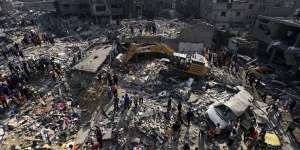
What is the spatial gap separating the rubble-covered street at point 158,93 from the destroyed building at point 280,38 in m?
0.12

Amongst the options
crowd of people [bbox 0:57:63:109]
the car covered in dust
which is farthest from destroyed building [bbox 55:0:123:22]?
the car covered in dust

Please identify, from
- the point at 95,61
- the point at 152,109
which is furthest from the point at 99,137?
the point at 95,61

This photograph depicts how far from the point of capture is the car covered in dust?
46.4 ft

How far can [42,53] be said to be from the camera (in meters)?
27.7

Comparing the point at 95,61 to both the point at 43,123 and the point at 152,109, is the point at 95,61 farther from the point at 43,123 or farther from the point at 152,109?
the point at 152,109

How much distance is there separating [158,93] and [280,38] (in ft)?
64.1

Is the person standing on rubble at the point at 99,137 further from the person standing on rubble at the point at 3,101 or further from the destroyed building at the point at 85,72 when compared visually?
the person standing on rubble at the point at 3,101

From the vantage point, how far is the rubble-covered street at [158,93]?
14.2 meters

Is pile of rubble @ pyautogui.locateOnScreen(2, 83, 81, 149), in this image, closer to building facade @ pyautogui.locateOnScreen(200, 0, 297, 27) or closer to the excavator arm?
the excavator arm

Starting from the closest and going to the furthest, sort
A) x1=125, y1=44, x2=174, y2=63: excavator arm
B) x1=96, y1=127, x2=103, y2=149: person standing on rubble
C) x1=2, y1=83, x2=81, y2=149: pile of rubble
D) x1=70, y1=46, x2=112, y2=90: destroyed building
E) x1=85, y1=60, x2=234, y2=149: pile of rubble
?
x1=96, y1=127, x2=103, y2=149: person standing on rubble
x1=85, y1=60, x2=234, y2=149: pile of rubble
x1=2, y1=83, x2=81, y2=149: pile of rubble
x1=70, y1=46, x2=112, y2=90: destroyed building
x1=125, y1=44, x2=174, y2=63: excavator arm

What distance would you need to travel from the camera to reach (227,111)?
14367 millimetres

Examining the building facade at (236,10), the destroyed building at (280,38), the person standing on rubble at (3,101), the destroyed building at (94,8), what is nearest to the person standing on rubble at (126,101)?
the person standing on rubble at (3,101)

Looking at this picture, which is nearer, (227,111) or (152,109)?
(227,111)

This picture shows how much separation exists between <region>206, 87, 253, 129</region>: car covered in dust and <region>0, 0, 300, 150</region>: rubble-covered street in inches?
2.4
